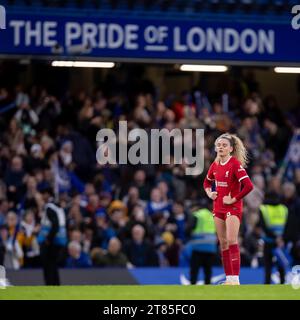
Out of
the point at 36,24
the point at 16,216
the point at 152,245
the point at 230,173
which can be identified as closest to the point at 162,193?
the point at 152,245

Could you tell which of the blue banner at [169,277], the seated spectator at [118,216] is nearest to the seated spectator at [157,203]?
the seated spectator at [118,216]

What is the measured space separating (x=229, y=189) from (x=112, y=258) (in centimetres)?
586

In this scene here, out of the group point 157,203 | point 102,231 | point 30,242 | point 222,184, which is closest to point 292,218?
point 157,203

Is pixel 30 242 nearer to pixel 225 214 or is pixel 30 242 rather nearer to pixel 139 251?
pixel 139 251

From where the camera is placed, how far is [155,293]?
580 inches

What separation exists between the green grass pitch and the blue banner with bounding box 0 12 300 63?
512 centimetres

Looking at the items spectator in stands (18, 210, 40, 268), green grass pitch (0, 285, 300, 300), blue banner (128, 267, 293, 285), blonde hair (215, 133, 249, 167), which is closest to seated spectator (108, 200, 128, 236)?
blue banner (128, 267, 293, 285)

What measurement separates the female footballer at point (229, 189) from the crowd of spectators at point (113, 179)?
4.17 meters

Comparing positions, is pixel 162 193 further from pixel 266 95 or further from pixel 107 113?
pixel 266 95

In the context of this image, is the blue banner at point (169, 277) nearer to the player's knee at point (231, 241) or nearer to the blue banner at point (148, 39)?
the blue banner at point (148, 39)

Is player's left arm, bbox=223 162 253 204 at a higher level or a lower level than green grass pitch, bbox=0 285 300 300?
higher

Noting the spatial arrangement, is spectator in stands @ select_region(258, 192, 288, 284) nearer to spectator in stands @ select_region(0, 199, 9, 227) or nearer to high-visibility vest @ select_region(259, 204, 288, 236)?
high-visibility vest @ select_region(259, 204, 288, 236)

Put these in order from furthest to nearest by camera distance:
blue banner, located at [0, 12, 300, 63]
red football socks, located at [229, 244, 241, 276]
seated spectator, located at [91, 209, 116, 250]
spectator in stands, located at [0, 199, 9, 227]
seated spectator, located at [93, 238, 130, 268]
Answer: seated spectator, located at [91, 209, 116, 250] < spectator in stands, located at [0, 199, 9, 227] < seated spectator, located at [93, 238, 130, 268] < blue banner, located at [0, 12, 300, 63] < red football socks, located at [229, 244, 241, 276]

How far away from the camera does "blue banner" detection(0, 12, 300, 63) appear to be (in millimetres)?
19656
